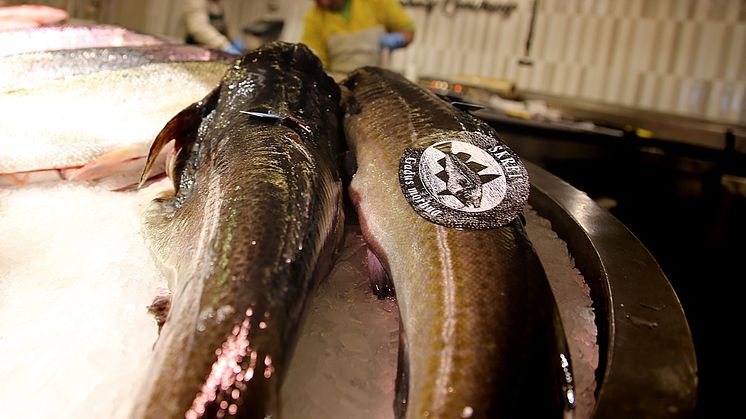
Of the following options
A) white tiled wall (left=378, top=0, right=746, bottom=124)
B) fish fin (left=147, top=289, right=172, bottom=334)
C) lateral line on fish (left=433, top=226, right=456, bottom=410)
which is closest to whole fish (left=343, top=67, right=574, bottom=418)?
lateral line on fish (left=433, top=226, right=456, bottom=410)

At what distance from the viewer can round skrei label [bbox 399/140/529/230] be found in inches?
36.8

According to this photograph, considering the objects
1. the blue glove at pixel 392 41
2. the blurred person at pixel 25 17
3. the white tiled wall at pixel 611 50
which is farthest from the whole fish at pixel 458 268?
the white tiled wall at pixel 611 50

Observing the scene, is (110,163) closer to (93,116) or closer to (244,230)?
(93,116)

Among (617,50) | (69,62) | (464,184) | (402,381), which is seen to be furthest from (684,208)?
(617,50)

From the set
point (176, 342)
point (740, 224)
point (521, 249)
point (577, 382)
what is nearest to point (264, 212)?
point (176, 342)

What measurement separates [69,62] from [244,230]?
121cm

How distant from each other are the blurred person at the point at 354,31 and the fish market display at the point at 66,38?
75.3 inches

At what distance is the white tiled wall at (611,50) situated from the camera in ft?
18.1

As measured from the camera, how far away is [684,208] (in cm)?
259

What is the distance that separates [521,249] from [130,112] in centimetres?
132

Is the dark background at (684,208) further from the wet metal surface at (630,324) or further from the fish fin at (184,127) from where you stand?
the fish fin at (184,127)

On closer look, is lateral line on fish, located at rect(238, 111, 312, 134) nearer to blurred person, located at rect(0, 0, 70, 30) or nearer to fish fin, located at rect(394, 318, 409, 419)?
fish fin, located at rect(394, 318, 409, 419)

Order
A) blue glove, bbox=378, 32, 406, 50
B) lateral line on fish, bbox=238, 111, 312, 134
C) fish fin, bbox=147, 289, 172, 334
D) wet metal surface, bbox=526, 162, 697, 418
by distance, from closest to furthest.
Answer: wet metal surface, bbox=526, 162, 697, 418
fish fin, bbox=147, 289, 172, 334
lateral line on fish, bbox=238, 111, 312, 134
blue glove, bbox=378, 32, 406, 50

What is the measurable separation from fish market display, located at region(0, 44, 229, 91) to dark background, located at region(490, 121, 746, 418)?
1.93 metres
